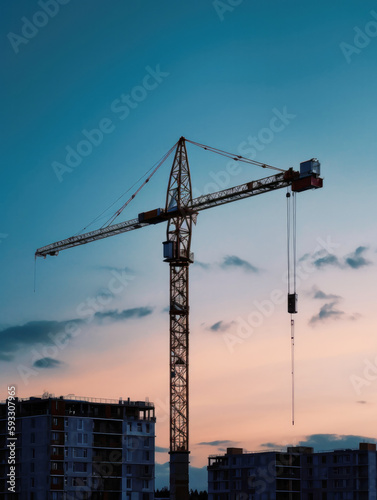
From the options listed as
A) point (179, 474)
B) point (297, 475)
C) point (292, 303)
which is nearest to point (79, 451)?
point (179, 474)

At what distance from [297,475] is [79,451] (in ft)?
204

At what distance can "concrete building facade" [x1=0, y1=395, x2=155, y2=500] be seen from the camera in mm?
131625

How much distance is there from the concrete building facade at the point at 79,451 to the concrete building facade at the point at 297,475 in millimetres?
44970

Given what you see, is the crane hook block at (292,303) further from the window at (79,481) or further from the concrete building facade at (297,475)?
the concrete building facade at (297,475)

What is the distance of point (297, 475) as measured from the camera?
18075 cm

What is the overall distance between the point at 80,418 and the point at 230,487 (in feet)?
198

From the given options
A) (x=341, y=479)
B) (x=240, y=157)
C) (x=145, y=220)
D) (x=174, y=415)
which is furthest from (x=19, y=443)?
Answer: (x=341, y=479)

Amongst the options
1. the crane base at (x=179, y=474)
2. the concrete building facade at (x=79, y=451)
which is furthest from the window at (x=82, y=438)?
the crane base at (x=179, y=474)

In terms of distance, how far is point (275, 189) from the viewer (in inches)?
4751

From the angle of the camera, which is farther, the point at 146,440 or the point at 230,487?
the point at 230,487

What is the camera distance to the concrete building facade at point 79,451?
13162 cm

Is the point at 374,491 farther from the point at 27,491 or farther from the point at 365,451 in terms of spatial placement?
the point at 27,491

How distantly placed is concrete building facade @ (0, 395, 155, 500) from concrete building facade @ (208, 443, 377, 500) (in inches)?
1770

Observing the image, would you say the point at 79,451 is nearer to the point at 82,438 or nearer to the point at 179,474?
the point at 82,438
